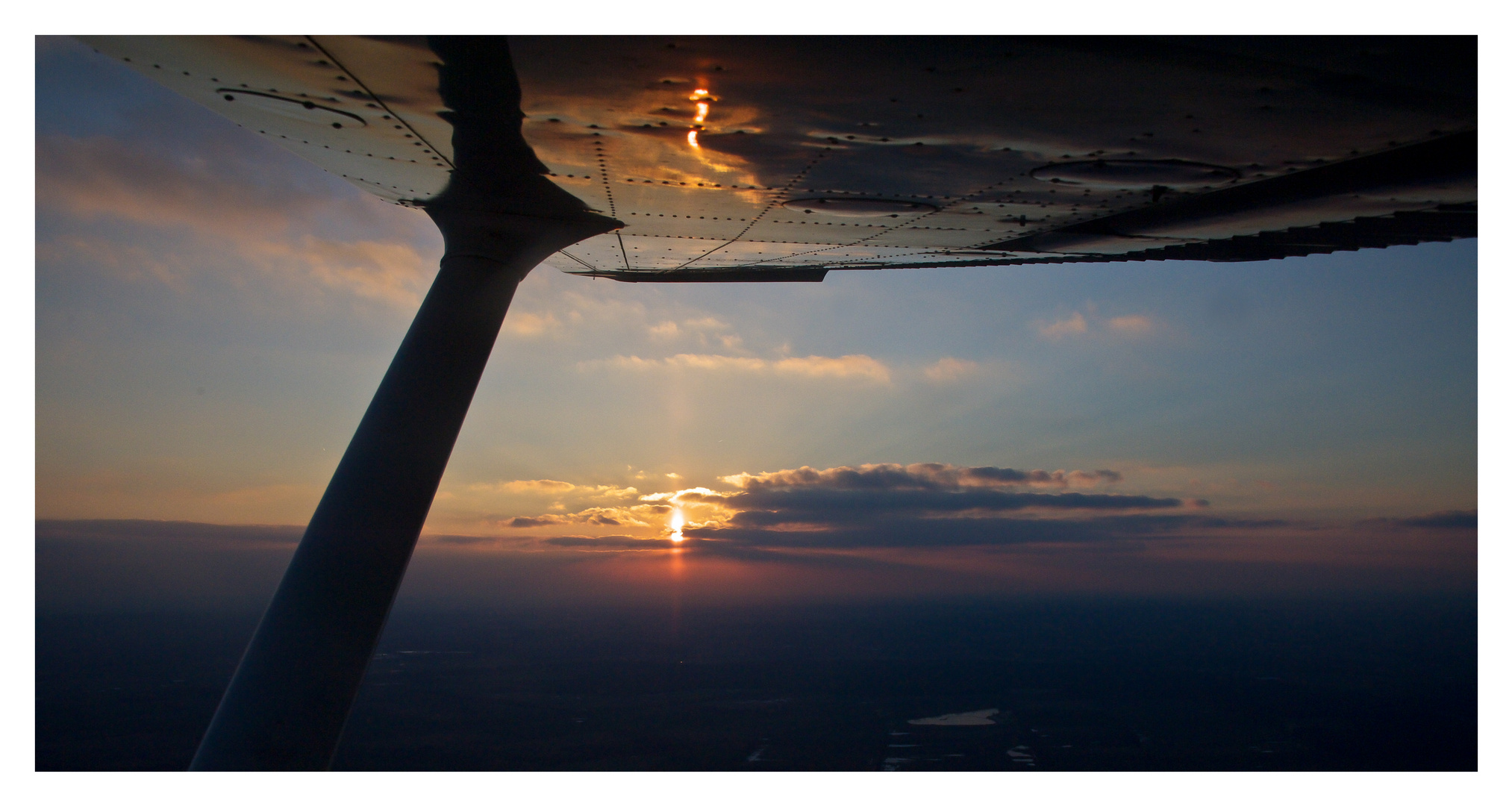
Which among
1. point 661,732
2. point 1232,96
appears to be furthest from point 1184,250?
point 661,732

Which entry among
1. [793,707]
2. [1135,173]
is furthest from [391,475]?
[793,707]

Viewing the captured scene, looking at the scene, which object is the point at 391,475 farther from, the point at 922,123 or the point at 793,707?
the point at 793,707

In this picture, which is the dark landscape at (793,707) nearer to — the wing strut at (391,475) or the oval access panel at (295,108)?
the wing strut at (391,475)

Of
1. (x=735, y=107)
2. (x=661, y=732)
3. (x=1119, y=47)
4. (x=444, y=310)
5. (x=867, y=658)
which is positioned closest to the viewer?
(x=1119, y=47)

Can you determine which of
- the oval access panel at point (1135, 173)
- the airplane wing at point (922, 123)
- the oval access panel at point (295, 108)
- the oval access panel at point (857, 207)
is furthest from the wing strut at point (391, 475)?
the oval access panel at point (1135, 173)

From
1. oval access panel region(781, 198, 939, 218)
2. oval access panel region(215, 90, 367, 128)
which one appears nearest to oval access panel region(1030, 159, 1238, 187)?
oval access panel region(781, 198, 939, 218)

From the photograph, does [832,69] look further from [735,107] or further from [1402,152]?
[1402,152]

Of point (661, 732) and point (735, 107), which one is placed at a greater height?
point (735, 107)

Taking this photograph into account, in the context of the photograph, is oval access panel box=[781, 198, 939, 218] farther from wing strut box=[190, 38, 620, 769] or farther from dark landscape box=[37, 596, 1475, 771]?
dark landscape box=[37, 596, 1475, 771]
